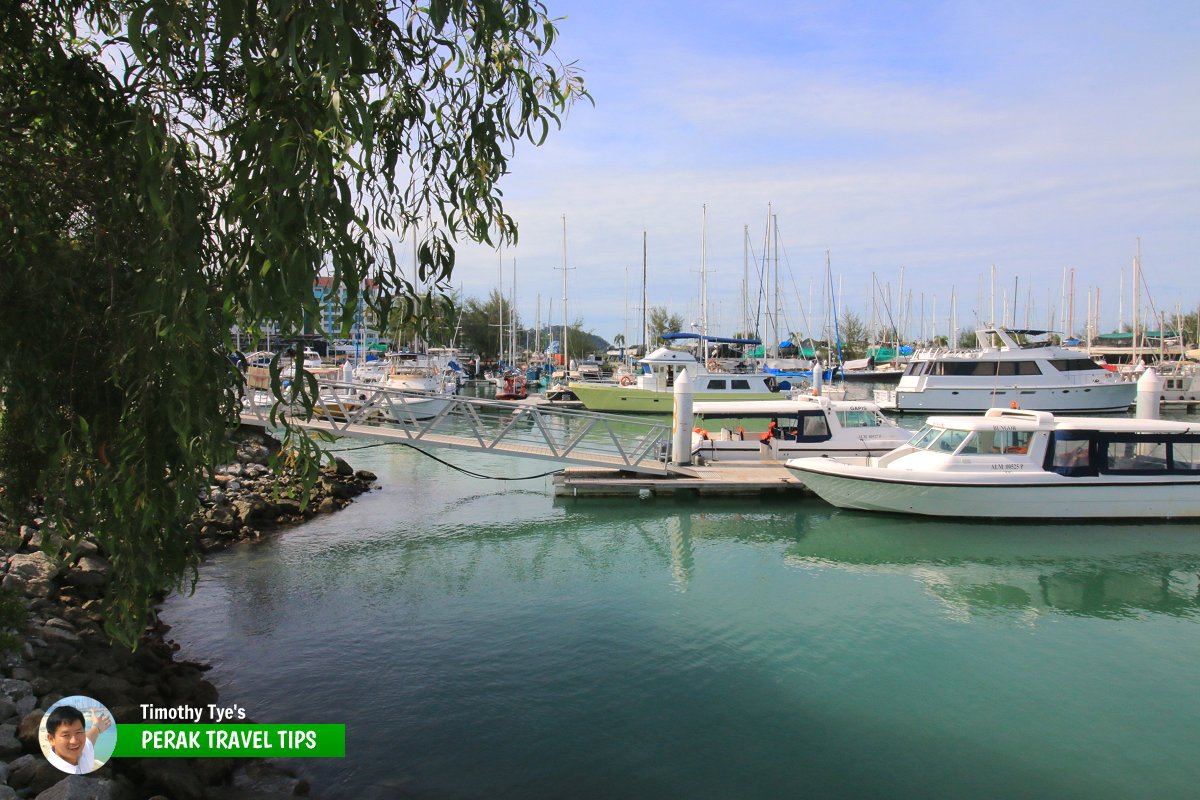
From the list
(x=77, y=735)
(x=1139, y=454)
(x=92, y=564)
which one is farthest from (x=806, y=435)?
(x=77, y=735)

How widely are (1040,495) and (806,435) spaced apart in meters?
5.98

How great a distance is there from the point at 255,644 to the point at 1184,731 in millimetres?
10979

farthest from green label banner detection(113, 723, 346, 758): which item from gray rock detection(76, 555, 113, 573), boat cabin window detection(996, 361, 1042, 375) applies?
boat cabin window detection(996, 361, 1042, 375)

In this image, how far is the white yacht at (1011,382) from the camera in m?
42.0

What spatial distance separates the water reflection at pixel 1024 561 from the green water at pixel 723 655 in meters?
0.06

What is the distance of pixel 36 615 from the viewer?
9.09 meters

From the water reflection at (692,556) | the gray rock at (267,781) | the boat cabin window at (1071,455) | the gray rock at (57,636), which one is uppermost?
the boat cabin window at (1071,455)

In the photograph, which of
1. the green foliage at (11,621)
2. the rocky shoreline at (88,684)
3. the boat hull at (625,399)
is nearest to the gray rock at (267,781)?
the rocky shoreline at (88,684)

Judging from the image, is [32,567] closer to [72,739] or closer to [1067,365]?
[72,739]

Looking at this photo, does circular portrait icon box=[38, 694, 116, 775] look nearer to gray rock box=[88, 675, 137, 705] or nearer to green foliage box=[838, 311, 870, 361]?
gray rock box=[88, 675, 137, 705]

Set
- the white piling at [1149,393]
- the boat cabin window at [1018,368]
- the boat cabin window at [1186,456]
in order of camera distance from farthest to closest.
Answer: the boat cabin window at [1018,368], the white piling at [1149,393], the boat cabin window at [1186,456]

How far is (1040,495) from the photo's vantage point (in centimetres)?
1648

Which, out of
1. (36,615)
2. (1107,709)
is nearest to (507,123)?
(36,615)

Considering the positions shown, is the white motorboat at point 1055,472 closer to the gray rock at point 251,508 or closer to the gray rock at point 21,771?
the gray rock at point 251,508
